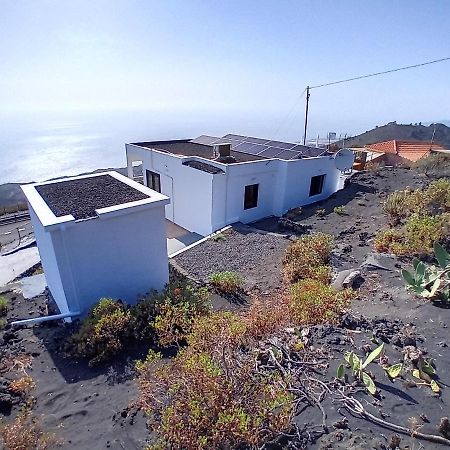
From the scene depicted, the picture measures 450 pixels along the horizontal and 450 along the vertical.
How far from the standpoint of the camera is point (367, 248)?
10625 millimetres

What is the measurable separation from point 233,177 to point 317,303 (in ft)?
29.2

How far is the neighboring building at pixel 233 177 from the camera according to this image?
1432cm

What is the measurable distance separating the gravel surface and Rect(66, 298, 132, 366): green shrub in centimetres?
364

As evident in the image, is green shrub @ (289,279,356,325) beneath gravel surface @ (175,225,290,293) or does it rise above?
above

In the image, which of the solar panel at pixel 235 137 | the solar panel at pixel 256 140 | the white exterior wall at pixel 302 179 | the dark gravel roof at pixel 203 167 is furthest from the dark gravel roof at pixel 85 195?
the solar panel at pixel 235 137

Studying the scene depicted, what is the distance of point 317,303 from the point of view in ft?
21.1

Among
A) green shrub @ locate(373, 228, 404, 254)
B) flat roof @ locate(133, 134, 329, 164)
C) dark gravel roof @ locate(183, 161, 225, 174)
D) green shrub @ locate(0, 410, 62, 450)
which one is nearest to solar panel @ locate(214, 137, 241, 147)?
flat roof @ locate(133, 134, 329, 164)

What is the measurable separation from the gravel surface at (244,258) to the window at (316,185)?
604 cm

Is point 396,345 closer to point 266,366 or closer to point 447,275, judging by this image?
point 266,366

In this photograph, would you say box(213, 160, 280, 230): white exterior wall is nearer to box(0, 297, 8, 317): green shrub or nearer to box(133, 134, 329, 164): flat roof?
box(133, 134, 329, 164): flat roof

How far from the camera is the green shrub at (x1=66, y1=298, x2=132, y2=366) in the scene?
6.04 meters

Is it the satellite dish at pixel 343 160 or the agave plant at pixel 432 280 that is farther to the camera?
the satellite dish at pixel 343 160

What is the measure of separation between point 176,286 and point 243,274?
2999 mm

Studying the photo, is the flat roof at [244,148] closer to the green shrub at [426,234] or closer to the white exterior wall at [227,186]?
the white exterior wall at [227,186]
